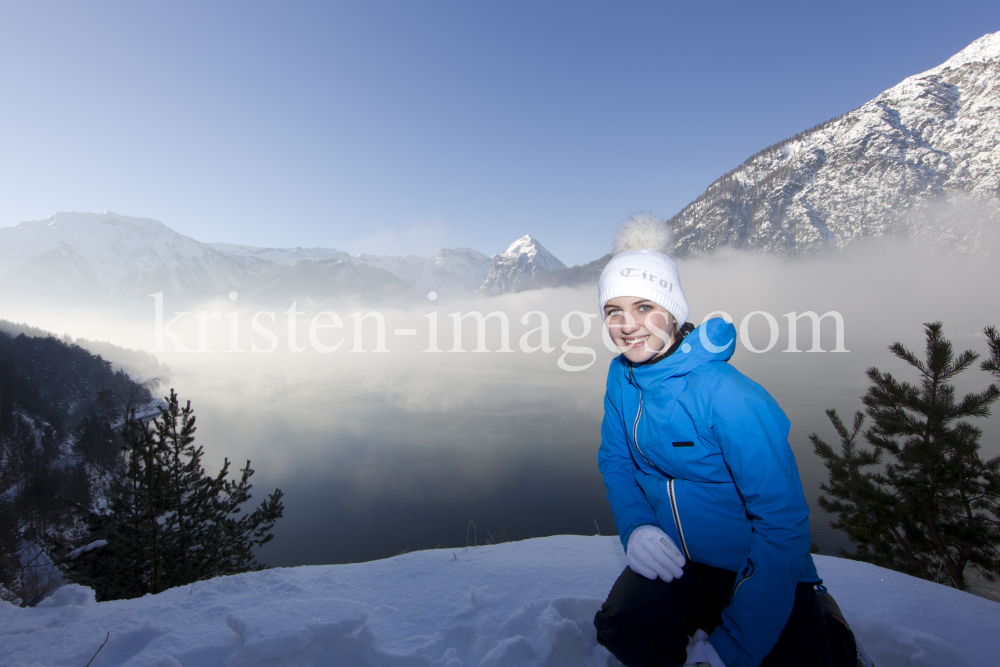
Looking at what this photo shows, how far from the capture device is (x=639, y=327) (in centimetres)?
189

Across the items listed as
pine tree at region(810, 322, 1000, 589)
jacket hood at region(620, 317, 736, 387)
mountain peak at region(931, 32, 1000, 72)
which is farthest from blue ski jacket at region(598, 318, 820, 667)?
mountain peak at region(931, 32, 1000, 72)

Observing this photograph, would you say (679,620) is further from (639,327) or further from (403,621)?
(403,621)

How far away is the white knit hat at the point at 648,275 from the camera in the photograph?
1.99 metres

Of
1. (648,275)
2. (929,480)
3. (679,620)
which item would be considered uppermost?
(648,275)

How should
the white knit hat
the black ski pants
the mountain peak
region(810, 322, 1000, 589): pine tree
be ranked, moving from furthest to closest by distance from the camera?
1. the mountain peak
2. region(810, 322, 1000, 589): pine tree
3. the white knit hat
4. the black ski pants

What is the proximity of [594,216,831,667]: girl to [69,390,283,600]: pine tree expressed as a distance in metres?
9.12

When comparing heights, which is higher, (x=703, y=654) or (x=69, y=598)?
(x=703, y=654)

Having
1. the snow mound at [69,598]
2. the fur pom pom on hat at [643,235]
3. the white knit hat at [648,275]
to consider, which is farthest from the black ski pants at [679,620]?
the snow mound at [69,598]

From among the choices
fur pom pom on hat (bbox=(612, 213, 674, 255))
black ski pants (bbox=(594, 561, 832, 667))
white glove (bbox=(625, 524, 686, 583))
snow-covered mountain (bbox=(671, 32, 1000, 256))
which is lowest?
black ski pants (bbox=(594, 561, 832, 667))

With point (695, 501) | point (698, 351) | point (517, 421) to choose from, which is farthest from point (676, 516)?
point (517, 421)

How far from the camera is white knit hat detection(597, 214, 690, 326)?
6.54 ft

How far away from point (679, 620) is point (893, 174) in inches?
4837

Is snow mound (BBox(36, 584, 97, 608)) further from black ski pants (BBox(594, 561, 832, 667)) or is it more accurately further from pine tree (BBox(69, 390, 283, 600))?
pine tree (BBox(69, 390, 283, 600))

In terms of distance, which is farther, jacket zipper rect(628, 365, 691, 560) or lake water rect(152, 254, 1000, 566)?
lake water rect(152, 254, 1000, 566)
